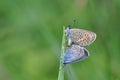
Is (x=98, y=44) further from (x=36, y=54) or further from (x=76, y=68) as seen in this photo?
(x=36, y=54)

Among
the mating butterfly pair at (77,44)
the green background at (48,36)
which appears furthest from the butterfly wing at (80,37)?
the green background at (48,36)

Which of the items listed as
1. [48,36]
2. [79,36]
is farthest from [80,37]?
[48,36]

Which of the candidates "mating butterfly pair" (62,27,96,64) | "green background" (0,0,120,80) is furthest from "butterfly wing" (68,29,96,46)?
"green background" (0,0,120,80)

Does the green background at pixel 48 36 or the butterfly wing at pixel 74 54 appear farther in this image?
the green background at pixel 48 36

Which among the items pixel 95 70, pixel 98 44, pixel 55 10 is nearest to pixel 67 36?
pixel 95 70

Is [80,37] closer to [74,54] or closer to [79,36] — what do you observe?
[79,36]

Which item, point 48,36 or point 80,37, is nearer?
point 80,37

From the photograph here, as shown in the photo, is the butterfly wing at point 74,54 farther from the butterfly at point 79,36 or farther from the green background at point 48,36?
the green background at point 48,36
